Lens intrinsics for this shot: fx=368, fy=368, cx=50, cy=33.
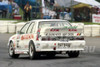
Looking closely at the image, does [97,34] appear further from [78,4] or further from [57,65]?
[57,65]

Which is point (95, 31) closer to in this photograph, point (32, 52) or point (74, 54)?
point (74, 54)

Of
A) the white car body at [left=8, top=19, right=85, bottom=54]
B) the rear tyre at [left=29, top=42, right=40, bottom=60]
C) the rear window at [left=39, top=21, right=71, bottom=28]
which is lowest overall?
the rear tyre at [left=29, top=42, right=40, bottom=60]

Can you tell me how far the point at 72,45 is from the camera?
12.2 meters

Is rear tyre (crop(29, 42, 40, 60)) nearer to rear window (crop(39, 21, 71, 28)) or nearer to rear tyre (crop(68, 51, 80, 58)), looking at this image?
rear window (crop(39, 21, 71, 28))

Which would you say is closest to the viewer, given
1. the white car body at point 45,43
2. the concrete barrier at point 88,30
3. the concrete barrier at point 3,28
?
the white car body at point 45,43

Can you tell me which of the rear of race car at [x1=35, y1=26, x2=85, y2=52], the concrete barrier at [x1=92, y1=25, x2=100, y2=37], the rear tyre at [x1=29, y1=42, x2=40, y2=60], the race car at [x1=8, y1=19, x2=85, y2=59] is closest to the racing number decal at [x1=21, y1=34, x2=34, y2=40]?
the race car at [x1=8, y1=19, x2=85, y2=59]

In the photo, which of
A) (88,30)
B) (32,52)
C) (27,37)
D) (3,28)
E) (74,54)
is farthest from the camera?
(3,28)

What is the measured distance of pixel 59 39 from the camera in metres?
12.2

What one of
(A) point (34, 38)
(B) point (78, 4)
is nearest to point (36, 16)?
(B) point (78, 4)

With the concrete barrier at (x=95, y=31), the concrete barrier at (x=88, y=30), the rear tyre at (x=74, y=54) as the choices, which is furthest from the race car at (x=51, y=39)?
the concrete barrier at (x=88, y=30)

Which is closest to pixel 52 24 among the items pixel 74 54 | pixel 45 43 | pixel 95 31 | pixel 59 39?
pixel 59 39

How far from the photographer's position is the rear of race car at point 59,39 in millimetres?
11953

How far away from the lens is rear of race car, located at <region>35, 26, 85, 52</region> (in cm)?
1195

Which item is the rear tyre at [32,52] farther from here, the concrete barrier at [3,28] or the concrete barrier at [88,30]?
the concrete barrier at [3,28]
